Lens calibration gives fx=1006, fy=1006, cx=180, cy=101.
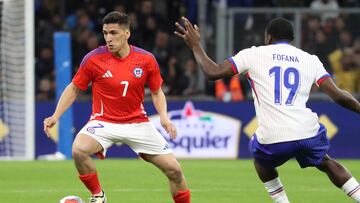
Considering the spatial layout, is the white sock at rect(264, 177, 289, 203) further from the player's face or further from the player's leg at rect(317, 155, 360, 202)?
the player's face

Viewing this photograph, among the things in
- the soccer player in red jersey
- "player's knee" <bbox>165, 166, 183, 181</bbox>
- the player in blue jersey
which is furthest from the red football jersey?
the player in blue jersey

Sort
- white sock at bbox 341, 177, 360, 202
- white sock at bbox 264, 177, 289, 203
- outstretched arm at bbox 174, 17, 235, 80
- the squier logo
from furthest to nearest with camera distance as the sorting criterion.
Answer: the squier logo < white sock at bbox 264, 177, 289, 203 < white sock at bbox 341, 177, 360, 202 < outstretched arm at bbox 174, 17, 235, 80

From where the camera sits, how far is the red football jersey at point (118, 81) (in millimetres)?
10180

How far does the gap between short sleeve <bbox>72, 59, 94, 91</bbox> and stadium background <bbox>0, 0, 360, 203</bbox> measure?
8.24ft

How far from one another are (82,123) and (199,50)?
11127 millimetres

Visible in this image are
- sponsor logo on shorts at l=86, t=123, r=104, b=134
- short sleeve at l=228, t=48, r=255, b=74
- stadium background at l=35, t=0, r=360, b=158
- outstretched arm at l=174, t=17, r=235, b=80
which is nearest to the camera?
outstretched arm at l=174, t=17, r=235, b=80

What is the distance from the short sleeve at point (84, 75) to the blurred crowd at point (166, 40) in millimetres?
10728

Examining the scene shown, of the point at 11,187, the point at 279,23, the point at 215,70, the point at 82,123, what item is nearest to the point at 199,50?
the point at 215,70

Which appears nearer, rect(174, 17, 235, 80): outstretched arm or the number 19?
rect(174, 17, 235, 80): outstretched arm

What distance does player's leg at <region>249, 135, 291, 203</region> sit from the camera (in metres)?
9.38

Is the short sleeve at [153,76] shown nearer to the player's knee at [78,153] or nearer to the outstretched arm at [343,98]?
the player's knee at [78,153]

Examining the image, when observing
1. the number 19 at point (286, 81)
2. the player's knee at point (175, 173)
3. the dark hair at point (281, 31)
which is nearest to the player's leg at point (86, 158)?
the player's knee at point (175, 173)

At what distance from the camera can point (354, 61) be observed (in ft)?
71.9

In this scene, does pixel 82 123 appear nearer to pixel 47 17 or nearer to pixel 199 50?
pixel 47 17
